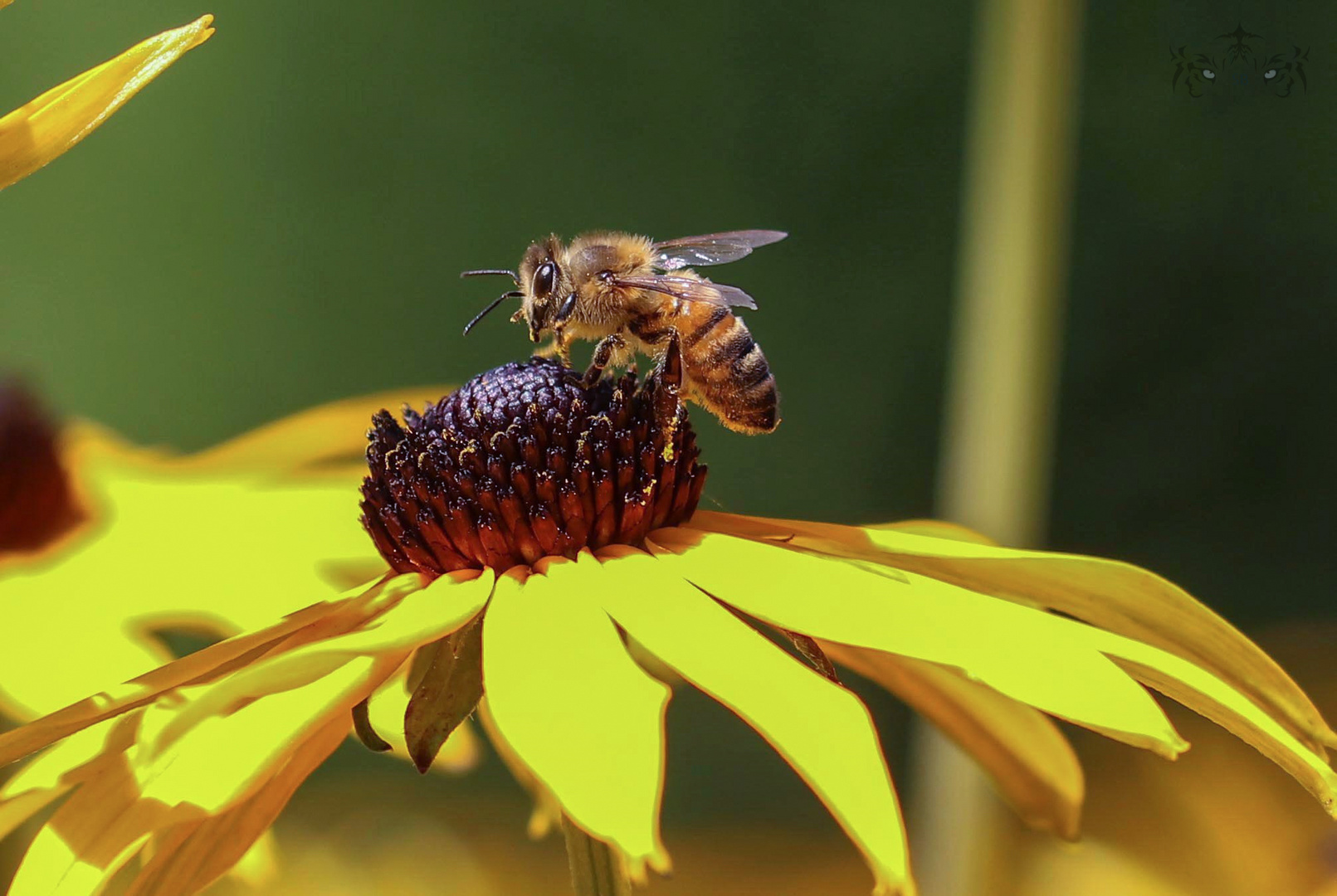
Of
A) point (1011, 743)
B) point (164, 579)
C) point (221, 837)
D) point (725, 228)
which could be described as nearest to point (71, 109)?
point (221, 837)

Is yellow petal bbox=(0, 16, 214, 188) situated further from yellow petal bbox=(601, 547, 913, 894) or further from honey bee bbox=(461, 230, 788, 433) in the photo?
honey bee bbox=(461, 230, 788, 433)

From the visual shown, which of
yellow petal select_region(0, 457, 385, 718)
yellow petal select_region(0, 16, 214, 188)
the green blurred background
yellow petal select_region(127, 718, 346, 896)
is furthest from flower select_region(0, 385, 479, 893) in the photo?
the green blurred background

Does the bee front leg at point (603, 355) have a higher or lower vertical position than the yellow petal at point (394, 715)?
higher

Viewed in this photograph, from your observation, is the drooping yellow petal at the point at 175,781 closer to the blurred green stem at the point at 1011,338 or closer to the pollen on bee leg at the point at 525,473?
the pollen on bee leg at the point at 525,473

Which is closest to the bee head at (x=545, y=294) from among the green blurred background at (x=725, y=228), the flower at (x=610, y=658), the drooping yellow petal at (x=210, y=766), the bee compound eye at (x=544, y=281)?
the bee compound eye at (x=544, y=281)

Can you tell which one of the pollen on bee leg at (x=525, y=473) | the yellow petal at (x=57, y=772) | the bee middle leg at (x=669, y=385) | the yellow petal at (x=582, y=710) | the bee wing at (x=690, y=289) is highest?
the bee wing at (x=690, y=289)

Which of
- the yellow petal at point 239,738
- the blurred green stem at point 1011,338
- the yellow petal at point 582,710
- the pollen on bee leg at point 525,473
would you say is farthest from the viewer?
the blurred green stem at point 1011,338

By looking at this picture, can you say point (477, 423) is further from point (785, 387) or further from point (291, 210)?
point (291, 210)
